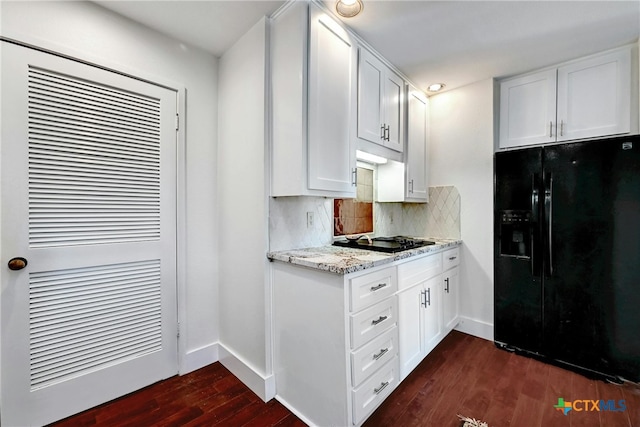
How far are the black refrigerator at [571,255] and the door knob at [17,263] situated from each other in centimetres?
328

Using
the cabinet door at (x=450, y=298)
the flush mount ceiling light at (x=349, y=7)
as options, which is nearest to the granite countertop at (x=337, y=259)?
the cabinet door at (x=450, y=298)

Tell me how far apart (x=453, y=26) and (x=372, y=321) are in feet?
6.46

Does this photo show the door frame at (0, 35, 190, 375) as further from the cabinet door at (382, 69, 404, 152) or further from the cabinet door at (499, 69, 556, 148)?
the cabinet door at (499, 69, 556, 148)

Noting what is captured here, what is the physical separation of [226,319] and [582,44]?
3.36 meters

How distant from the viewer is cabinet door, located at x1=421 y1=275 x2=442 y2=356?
6.93ft

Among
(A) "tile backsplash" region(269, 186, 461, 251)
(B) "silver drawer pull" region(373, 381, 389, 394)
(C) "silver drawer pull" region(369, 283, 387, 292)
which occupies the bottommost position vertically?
(B) "silver drawer pull" region(373, 381, 389, 394)

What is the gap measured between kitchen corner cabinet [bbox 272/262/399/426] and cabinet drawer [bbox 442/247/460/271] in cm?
91

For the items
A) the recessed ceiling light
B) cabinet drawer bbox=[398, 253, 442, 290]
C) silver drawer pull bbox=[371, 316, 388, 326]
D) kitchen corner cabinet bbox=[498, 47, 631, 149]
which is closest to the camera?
silver drawer pull bbox=[371, 316, 388, 326]

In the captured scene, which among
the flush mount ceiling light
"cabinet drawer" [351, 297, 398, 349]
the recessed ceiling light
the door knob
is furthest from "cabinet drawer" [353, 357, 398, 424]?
the recessed ceiling light

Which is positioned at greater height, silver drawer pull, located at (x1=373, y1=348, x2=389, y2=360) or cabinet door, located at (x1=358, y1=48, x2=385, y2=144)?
cabinet door, located at (x1=358, y1=48, x2=385, y2=144)

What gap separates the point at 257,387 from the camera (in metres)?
1.80

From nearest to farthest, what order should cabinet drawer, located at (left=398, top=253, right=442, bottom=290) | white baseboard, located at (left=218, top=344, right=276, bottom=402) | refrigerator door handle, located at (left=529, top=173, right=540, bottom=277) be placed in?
white baseboard, located at (left=218, top=344, right=276, bottom=402) → cabinet drawer, located at (left=398, top=253, right=442, bottom=290) → refrigerator door handle, located at (left=529, top=173, right=540, bottom=277)

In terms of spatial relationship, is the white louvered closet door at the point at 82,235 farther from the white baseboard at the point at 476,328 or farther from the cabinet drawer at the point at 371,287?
the white baseboard at the point at 476,328

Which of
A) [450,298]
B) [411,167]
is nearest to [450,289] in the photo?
[450,298]
